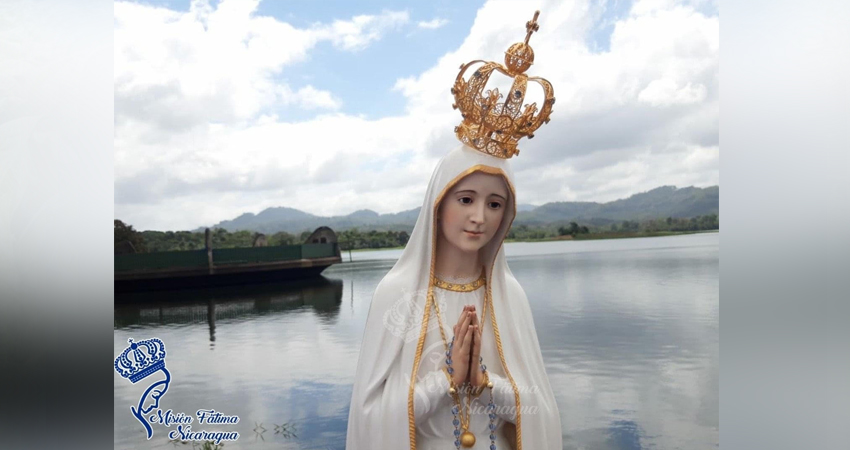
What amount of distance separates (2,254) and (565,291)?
2957 mm

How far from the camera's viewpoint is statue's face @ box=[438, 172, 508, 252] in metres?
2.03

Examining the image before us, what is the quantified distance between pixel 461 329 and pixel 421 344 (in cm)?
18

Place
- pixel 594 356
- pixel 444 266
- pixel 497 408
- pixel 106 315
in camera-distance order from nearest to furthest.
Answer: pixel 497 408 → pixel 444 266 → pixel 106 315 → pixel 594 356

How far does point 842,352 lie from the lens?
9.75 ft

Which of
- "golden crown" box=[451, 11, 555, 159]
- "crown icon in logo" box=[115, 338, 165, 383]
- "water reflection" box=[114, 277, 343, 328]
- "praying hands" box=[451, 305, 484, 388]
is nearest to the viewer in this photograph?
"praying hands" box=[451, 305, 484, 388]

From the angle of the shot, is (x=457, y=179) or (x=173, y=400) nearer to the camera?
(x=457, y=179)

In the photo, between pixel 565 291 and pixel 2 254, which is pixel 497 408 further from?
pixel 2 254

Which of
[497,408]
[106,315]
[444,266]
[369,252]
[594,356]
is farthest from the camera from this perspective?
[369,252]

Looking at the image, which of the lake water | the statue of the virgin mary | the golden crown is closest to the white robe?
A: the statue of the virgin mary

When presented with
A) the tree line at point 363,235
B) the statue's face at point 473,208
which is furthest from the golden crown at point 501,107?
the tree line at point 363,235

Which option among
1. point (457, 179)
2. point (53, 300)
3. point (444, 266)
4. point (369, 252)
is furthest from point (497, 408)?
point (53, 300)

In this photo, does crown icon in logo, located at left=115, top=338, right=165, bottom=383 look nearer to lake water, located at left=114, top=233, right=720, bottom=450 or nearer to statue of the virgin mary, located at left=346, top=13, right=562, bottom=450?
lake water, located at left=114, top=233, right=720, bottom=450

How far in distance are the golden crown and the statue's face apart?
4.2 inches

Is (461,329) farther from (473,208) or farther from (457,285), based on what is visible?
(473,208)
